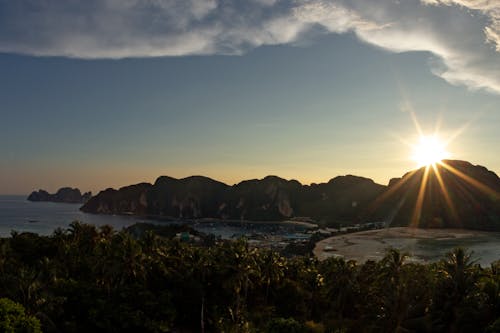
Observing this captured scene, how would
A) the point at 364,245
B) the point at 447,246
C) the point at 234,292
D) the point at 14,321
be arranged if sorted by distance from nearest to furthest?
the point at 14,321 < the point at 234,292 < the point at 447,246 < the point at 364,245

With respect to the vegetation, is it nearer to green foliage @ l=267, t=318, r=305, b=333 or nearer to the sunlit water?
green foliage @ l=267, t=318, r=305, b=333

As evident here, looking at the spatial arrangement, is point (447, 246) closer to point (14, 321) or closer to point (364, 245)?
point (364, 245)

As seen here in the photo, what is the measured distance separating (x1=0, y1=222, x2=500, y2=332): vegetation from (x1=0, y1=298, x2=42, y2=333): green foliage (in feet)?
32.9

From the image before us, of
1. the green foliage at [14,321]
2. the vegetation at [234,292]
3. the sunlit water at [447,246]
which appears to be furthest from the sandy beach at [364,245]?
the green foliage at [14,321]

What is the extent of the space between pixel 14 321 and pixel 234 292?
3199 centimetres

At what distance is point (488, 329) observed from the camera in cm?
3525

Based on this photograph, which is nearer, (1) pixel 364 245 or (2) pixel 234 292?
(2) pixel 234 292

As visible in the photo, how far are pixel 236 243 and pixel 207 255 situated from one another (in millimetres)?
10203

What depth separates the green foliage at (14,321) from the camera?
31572mm

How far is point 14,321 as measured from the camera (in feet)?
107

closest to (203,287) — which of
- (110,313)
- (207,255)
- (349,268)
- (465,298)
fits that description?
(207,255)

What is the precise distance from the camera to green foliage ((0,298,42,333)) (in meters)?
31.6

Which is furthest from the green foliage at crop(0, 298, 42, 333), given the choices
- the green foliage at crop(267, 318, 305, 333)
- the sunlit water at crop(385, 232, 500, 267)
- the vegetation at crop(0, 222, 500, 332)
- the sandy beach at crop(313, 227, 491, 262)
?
the sunlit water at crop(385, 232, 500, 267)

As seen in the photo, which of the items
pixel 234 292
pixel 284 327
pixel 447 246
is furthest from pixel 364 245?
pixel 284 327
